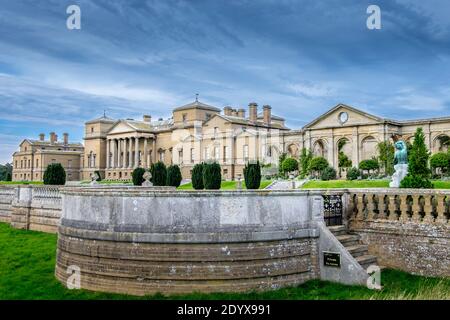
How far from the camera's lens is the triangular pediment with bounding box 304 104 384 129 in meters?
57.6

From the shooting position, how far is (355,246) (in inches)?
525

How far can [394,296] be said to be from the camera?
34.1 ft

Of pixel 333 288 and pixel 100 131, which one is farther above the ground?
pixel 100 131

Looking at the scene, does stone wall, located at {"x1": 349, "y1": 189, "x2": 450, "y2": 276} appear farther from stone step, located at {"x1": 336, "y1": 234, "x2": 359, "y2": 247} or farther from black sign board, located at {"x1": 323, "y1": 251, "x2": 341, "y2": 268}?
black sign board, located at {"x1": 323, "y1": 251, "x2": 341, "y2": 268}

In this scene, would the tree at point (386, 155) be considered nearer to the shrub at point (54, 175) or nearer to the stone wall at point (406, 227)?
the shrub at point (54, 175)

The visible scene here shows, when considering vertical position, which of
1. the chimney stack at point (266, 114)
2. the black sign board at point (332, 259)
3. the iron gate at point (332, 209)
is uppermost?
the chimney stack at point (266, 114)

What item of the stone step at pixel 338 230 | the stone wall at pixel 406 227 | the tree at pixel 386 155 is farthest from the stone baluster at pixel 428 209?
the tree at pixel 386 155

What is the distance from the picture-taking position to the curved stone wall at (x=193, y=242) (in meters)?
10.6

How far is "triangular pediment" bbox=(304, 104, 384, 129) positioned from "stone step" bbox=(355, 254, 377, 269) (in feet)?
151

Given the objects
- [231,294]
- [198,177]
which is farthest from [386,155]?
[231,294]

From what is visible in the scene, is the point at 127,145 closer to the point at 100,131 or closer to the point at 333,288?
the point at 100,131

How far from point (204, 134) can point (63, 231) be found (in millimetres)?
64107

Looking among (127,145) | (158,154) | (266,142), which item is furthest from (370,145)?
(127,145)

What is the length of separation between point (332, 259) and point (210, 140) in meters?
64.1
